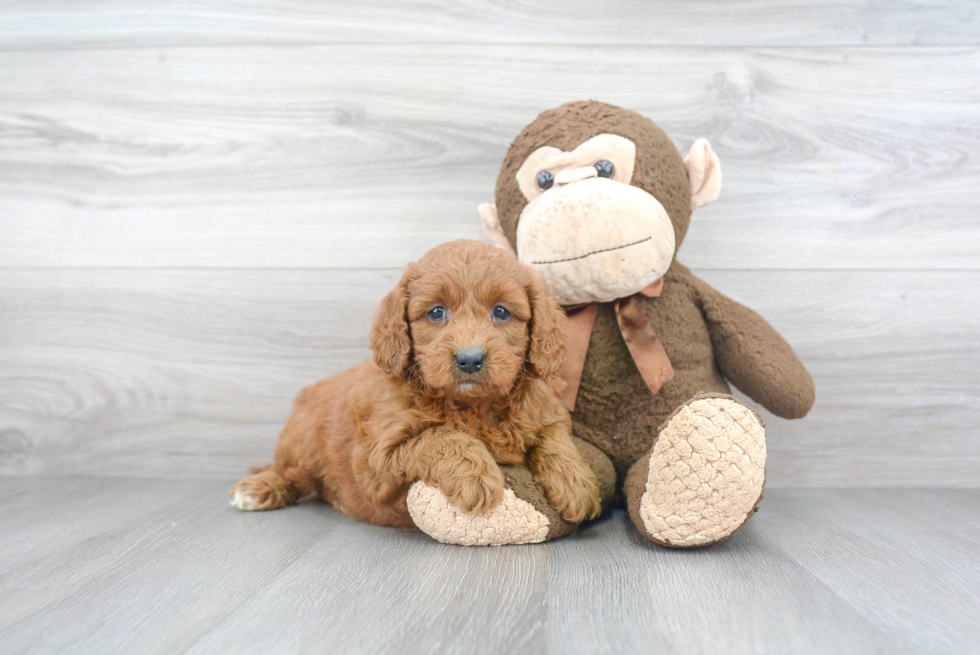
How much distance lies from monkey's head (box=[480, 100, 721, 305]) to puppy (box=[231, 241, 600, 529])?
0.36ft

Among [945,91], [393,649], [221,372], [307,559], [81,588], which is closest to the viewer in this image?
[393,649]

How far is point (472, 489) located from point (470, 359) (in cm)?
21

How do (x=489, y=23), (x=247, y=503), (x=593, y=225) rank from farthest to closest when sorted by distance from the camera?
(x=489, y=23)
(x=247, y=503)
(x=593, y=225)

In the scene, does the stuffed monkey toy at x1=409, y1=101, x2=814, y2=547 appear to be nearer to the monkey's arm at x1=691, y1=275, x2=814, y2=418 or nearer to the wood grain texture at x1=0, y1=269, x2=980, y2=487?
the monkey's arm at x1=691, y1=275, x2=814, y2=418

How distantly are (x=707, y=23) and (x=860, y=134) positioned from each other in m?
0.46

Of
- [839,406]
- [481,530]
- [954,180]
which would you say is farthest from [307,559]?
[954,180]

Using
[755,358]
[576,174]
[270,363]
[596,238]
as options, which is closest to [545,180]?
[576,174]

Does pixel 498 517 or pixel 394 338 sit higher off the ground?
pixel 394 338

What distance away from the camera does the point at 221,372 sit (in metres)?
1.75

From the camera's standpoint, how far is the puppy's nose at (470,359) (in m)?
1.05

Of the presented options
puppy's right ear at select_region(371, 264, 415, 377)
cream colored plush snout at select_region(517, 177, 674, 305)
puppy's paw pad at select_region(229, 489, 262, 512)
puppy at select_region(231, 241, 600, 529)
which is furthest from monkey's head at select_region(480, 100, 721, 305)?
puppy's paw pad at select_region(229, 489, 262, 512)

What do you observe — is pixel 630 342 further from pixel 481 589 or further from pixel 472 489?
pixel 481 589

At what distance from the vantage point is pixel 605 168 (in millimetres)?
1285

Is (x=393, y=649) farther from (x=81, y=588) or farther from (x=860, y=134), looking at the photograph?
(x=860, y=134)
